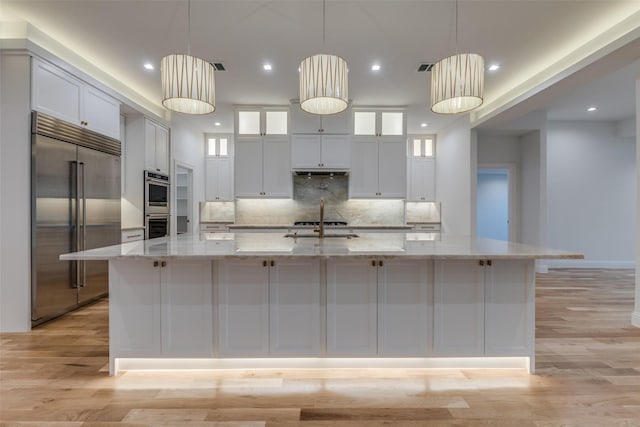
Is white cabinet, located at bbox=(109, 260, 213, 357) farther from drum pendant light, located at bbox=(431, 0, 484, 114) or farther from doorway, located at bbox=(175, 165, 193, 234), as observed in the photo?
doorway, located at bbox=(175, 165, 193, 234)

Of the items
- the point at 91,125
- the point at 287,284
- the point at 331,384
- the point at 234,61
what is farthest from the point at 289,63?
the point at 331,384

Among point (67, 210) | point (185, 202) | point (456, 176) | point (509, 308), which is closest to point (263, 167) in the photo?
point (185, 202)

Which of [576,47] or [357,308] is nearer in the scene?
[357,308]

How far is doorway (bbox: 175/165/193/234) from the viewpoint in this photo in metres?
6.21

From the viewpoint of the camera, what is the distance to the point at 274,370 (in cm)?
223

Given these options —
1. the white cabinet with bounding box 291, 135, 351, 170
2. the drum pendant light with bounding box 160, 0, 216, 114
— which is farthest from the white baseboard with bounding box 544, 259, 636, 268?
the drum pendant light with bounding box 160, 0, 216, 114

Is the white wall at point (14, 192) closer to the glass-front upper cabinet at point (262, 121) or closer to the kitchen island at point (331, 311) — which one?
the kitchen island at point (331, 311)

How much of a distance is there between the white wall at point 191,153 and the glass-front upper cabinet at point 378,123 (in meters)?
3.13

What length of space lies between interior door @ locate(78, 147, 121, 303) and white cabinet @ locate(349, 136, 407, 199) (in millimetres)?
3443

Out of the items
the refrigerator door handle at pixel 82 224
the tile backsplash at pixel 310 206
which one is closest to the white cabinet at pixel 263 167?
the tile backsplash at pixel 310 206

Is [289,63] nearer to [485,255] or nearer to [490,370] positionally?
[485,255]

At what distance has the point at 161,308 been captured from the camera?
2.15 m

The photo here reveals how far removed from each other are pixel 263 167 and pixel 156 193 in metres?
1.70

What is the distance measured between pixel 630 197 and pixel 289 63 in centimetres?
690
